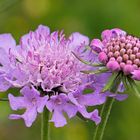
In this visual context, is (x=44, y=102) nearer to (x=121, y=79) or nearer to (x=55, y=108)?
(x=55, y=108)

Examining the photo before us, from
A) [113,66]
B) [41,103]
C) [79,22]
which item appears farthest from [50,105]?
[79,22]

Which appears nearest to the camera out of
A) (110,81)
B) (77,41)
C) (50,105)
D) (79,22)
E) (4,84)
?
(110,81)

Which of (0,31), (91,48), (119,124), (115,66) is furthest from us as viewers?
(0,31)

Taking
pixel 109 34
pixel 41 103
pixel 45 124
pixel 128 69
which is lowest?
pixel 45 124

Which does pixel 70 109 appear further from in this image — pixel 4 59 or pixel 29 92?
pixel 4 59

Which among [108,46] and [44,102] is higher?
[108,46]

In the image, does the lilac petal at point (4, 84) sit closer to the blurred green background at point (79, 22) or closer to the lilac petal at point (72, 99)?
the lilac petal at point (72, 99)

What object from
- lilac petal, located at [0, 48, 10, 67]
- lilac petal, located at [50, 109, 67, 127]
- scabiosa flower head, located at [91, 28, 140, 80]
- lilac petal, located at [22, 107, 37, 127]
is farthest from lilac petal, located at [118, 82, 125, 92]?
lilac petal, located at [0, 48, 10, 67]

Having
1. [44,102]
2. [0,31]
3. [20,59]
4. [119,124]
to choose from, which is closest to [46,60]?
[20,59]
